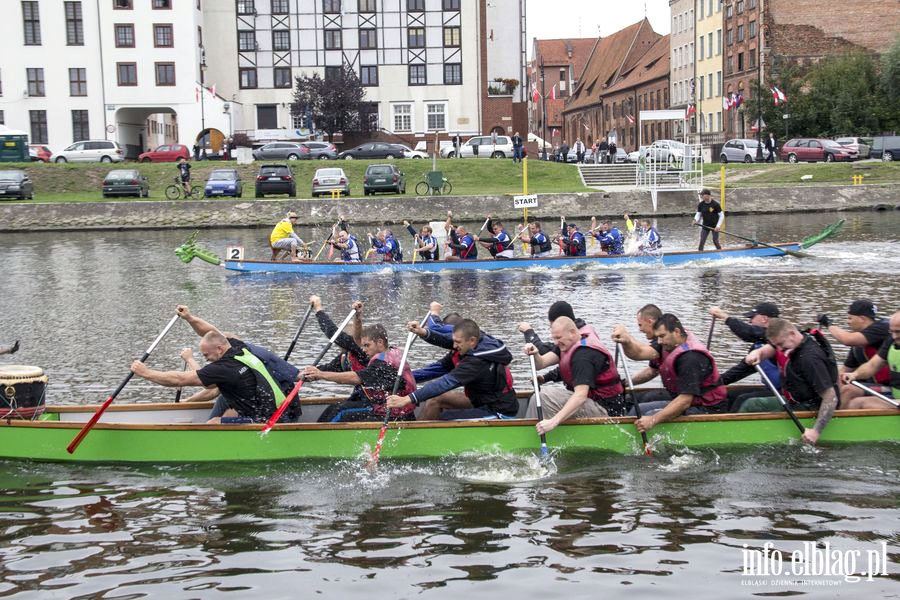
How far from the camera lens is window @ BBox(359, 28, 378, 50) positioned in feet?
233

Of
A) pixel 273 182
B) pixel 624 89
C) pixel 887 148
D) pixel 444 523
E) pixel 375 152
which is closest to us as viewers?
pixel 444 523

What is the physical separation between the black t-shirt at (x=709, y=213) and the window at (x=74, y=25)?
156ft

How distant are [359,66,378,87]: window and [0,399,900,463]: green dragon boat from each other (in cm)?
6199

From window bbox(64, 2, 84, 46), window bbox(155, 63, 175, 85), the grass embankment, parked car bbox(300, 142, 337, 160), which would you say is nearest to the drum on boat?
the grass embankment

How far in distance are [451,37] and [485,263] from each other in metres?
46.1

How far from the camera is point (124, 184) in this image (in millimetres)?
47594

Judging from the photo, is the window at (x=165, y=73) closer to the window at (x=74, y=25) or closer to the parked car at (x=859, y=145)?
the window at (x=74, y=25)

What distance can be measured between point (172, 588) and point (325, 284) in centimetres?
1841

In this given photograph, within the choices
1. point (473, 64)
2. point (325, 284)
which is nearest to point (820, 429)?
point (325, 284)

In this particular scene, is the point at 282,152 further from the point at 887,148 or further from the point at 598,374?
the point at 598,374

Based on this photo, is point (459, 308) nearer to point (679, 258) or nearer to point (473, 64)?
point (679, 258)

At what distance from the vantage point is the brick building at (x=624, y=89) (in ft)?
319

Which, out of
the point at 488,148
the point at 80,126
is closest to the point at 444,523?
the point at 488,148

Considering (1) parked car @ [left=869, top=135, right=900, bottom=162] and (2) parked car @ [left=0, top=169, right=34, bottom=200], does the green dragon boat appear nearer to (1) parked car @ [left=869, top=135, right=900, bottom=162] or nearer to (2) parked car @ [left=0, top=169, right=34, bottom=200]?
(2) parked car @ [left=0, top=169, right=34, bottom=200]
